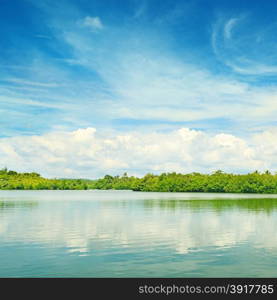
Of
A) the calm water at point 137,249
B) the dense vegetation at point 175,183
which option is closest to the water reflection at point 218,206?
the calm water at point 137,249

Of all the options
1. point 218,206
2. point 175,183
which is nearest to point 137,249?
point 218,206

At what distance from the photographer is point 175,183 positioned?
148125 mm

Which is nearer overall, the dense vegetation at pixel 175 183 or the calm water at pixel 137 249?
the calm water at pixel 137 249

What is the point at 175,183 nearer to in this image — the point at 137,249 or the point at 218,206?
the point at 218,206

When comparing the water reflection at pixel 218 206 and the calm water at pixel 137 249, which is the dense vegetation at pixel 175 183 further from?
the calm water at pixel 137 249

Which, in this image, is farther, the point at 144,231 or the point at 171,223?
the point at 171,223

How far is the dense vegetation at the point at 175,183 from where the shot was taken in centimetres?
12169

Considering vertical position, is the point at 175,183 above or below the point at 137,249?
above

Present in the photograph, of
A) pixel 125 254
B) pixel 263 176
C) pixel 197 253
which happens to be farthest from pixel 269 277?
pixel 263 176

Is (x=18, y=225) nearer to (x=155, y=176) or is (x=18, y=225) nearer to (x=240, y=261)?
(x=240, y=261)

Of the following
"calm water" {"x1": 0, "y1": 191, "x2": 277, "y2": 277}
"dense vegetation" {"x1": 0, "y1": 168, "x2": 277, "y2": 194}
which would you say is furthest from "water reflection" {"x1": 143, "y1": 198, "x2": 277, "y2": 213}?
"dense vegetation" {"x1": 0, "y1": 168, "x2": 277, "y2": 194}

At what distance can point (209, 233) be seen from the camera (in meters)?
25.1

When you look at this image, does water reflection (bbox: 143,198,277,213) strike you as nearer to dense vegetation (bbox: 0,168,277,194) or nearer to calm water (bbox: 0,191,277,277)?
calm water (bbox: 0,191,277,277)

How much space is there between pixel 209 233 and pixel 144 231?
13.6ft
